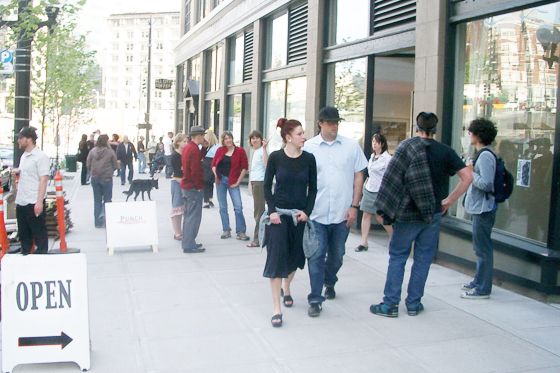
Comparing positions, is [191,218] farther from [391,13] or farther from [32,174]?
[391,13]

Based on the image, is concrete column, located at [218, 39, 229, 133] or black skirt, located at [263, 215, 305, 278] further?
concrete column, located at [218, 39, 229, 133]

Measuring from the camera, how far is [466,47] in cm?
888

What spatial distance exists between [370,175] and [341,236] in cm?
317

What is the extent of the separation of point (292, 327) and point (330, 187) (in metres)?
1.40

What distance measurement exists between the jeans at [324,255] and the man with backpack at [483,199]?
1.45 meters

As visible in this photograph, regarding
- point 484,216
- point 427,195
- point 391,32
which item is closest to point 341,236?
point 427,195

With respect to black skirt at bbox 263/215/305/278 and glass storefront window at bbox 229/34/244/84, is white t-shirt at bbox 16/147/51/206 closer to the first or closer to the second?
black skirt at bbox 263/215/305/278

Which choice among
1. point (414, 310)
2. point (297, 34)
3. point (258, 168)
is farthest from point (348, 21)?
point (414, 310)

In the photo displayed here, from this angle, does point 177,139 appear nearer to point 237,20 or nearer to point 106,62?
point 237,20

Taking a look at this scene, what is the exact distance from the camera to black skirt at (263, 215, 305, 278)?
20.4 feet

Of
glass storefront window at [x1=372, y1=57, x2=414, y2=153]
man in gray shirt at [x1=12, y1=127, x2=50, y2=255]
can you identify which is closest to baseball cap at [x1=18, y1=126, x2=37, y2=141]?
man in gray shirt at [x1=12, y1=127, x2=50, y2=255]

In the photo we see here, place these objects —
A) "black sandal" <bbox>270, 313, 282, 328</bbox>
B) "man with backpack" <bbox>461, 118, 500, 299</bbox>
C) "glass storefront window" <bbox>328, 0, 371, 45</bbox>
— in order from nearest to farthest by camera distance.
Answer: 1. "black sandal" <bbox>270, 313, 282, 328</bbox>
2. "man with backpack" <bbox>461, 118, 500, 299</bbox>
3. "glass storefront window" <bbox>328, 0, 371, 45</bbox>

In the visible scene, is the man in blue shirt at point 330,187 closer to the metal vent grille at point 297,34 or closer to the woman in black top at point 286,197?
the woman in black top at point 286,197

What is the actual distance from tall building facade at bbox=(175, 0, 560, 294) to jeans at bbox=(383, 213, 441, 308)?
1432mm
